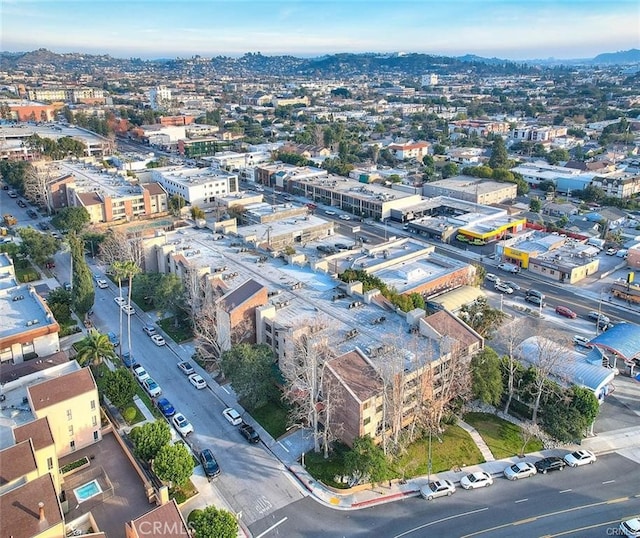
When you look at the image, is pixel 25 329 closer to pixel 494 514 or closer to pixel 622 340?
pixel 494 514

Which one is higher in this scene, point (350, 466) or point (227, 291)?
point (227, 291)

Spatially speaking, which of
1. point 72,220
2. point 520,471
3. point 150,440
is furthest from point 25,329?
point 520,471

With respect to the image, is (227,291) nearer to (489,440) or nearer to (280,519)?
(280,519)

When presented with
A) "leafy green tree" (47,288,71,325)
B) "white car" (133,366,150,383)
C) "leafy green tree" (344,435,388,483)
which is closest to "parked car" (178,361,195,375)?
"white car" (133,366,150,383)

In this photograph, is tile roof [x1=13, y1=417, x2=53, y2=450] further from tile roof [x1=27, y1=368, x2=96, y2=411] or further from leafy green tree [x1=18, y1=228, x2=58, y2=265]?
leafy green tree [x1=18, y1=228, x2=58, y2=265]

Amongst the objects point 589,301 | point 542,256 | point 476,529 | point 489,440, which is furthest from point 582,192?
point 476,529
